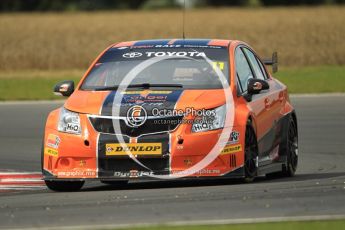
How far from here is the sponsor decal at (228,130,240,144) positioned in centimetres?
1123

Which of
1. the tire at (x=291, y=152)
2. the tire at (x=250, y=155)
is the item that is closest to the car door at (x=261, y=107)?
the tire at (x=250, y=155)

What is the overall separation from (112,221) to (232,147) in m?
2.77

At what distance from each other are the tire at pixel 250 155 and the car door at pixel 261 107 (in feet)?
0.67

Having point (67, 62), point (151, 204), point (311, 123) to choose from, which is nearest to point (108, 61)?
point (151, 204)

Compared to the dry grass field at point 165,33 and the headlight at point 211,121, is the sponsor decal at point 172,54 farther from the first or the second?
the dry grass field at point 165,33

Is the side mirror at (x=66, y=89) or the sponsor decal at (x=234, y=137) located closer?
the sponsor decal at (x=234, y=137)

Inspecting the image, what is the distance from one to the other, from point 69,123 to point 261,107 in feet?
6.64

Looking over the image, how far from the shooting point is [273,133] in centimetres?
1267

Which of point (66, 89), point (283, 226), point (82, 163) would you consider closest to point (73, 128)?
point (82, 163)

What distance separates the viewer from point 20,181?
13203mm

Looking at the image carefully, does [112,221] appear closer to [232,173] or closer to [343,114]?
[232,173]

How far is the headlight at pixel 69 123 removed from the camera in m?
11.4

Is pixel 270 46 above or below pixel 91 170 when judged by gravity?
below

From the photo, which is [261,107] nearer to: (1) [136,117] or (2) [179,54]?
(2) [179,54]
